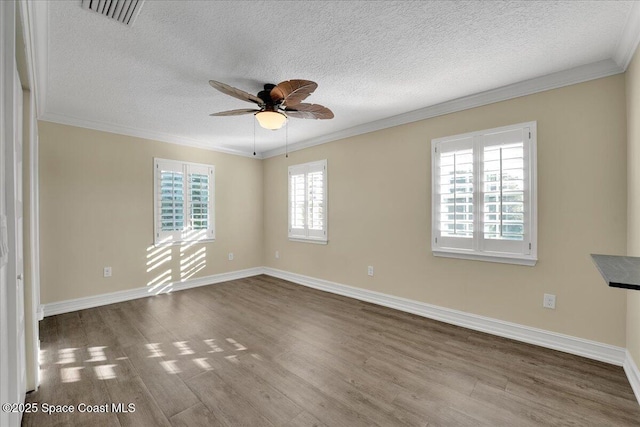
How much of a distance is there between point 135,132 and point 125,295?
2.42 meters

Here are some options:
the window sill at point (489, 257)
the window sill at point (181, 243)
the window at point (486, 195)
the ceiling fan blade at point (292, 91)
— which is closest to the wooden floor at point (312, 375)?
the window sill at point (489, 257)

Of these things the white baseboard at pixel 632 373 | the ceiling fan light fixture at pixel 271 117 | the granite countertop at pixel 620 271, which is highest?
the ceiling fan light fixture at pixel 271 117

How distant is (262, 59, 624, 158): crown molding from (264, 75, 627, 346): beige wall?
60mm

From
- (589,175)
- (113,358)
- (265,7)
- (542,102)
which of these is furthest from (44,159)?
(589,175)

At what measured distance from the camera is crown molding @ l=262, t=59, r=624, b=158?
2.43 metres

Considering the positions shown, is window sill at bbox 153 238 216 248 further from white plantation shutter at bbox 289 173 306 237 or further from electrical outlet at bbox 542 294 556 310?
electrical outlet at bbox 542 294 556 310

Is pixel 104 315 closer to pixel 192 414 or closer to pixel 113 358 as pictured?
pixel 113 358

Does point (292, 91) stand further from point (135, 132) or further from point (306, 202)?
point (135, 132)

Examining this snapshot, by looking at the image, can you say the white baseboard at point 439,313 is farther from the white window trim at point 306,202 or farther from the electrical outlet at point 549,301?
the white window trim at point 306,202

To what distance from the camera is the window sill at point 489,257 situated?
108 inches

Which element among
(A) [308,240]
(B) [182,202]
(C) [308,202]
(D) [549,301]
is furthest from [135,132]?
(D) [549,301]

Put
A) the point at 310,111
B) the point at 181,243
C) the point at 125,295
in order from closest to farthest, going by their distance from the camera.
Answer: the point at 310,111 < the point at 125,295 < the point at 181,243

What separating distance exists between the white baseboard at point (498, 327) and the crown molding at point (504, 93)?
7.58 ft

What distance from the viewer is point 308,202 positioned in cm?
498
